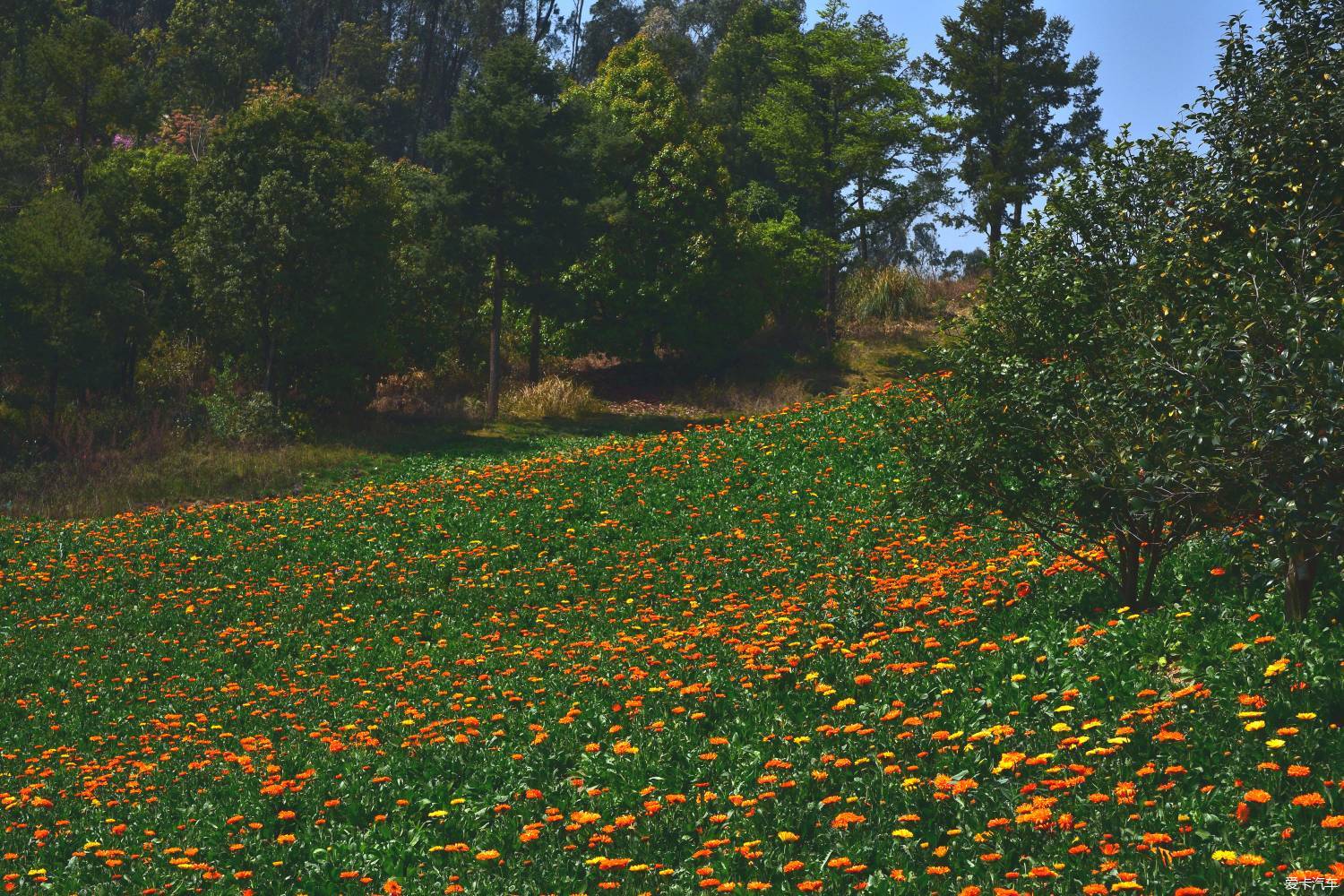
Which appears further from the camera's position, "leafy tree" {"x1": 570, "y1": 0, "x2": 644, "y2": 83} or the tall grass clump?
"leafy tree" {"x1": 570, "y1": 0, "x2": 644, "y2": 83}

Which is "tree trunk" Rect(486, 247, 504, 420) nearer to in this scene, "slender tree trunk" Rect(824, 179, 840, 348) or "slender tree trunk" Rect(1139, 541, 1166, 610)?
"slender tree trunk" Rect(824, 179, 840, 348)

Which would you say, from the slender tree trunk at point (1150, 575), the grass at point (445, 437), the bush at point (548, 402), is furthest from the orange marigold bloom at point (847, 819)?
the bush at point (548, 402)

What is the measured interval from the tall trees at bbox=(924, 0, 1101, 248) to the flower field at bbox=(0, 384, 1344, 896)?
3308cm

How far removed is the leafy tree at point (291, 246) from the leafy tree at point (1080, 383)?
914 inches

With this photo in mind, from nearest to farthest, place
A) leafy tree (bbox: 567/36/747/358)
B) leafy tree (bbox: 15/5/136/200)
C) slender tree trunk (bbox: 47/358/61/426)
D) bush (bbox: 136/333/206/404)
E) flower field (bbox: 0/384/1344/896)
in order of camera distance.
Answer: flower field (bbox: 0/384/1344/896)
slender tree trunk (bbox: 47/358/61/426)
bush (bbox: 136/333/206/404)
leafy tree (bbox: 15/5/136/200)
leafy tree (bbox: 567/36/747/358)

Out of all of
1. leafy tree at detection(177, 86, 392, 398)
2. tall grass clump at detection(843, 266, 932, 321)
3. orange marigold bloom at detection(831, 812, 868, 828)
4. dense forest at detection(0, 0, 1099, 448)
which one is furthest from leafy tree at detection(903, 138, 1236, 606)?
tall grass clump at detection(843, 266, 932, 321)

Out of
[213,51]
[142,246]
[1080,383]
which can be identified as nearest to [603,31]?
[213,51]

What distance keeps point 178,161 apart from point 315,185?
6538 mm

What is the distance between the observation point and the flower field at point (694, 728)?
5836mm

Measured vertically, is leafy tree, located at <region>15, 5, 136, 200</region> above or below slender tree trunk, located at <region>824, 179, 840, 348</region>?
above

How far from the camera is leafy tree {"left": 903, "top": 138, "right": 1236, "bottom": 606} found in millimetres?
8211

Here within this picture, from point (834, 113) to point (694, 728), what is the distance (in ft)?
131

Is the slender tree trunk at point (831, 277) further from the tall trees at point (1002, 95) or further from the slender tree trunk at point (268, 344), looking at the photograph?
the slender tree trunk at point (268, 344)

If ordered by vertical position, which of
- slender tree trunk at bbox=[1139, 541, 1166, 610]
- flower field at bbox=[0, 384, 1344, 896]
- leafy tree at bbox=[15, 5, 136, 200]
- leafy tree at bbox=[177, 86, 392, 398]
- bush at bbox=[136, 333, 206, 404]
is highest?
leafy tree at bbox=[15, 5, 136, 200]
